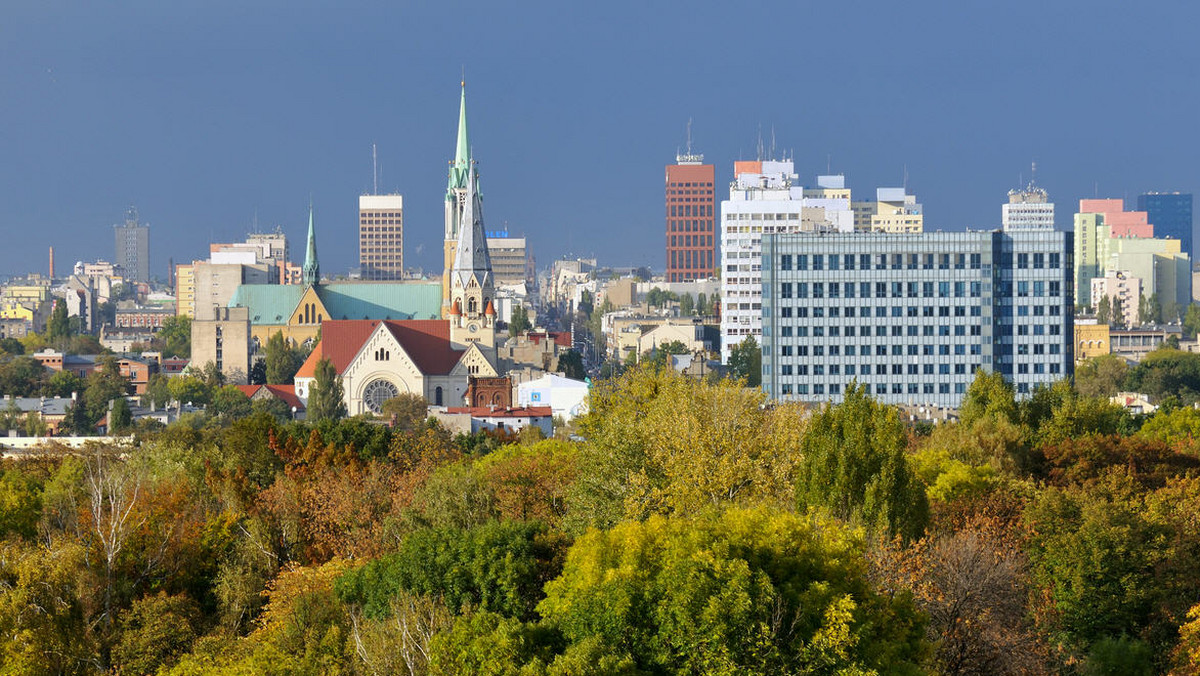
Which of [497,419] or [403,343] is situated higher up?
[403,343]

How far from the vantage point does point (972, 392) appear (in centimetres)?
7625

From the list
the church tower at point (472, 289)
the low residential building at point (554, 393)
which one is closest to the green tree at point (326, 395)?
the low residential building at point (554, 393)

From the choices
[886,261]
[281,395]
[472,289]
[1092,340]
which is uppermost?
[886,261]

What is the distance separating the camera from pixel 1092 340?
582 feet

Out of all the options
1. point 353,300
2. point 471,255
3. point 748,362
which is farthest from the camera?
point 353,300

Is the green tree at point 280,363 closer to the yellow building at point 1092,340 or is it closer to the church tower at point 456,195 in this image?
the church tower at point 456,195


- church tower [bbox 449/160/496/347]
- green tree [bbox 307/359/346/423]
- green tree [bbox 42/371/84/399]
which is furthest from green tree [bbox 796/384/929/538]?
green tree [bbox 42/371/84/399]

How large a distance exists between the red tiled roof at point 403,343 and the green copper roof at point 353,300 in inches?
1422

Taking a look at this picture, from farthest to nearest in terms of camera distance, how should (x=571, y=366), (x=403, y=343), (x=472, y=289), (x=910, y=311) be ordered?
(x=571, y=366) < (x=472, y=289) < (x=403, y=343) < (x=910, y=311)

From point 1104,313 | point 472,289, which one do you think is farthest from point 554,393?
point 1104,313

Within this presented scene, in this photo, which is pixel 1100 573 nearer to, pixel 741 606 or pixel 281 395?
pixel 741 606

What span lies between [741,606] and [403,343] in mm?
101381

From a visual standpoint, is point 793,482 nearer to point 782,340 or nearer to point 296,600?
point 296,600

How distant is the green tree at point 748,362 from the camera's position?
5285 inches
